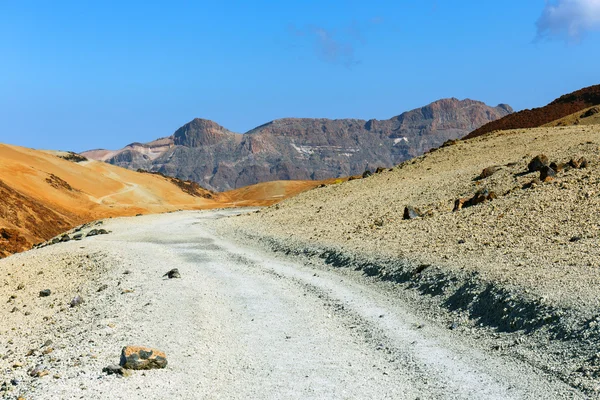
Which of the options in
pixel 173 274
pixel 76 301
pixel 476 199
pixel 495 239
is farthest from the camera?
pixel 476 199

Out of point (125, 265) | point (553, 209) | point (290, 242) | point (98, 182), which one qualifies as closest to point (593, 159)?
point (553, 209)

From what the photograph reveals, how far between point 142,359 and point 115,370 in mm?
534

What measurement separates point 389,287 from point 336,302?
8.14ft

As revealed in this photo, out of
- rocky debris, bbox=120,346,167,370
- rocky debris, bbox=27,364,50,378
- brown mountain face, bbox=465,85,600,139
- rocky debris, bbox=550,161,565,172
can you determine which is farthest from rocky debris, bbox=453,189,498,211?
brown mountain face, bbox=465,85,600,139

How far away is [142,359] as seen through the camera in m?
11.7

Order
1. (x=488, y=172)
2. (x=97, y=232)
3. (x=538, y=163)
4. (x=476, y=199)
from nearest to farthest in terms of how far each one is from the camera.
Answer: (x=476, y=199) → (x=538, y=163) → (x=488, y=172) → (x=97, y=232)

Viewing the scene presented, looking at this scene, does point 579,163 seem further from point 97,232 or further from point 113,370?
point 97,232

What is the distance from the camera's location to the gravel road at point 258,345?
35.3 ft

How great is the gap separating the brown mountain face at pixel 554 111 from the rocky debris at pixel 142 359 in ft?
186

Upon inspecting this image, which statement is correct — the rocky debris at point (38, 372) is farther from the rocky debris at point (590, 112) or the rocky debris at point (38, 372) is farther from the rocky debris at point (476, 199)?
the rocky debris at point (590, 112)

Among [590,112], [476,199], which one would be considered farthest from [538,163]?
[590,112]

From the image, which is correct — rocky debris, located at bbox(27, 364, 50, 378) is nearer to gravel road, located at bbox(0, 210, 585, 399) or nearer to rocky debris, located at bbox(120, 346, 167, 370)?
gravel road, located at bbox(0, 210, 585, 399)

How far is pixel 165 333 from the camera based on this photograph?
14398mm

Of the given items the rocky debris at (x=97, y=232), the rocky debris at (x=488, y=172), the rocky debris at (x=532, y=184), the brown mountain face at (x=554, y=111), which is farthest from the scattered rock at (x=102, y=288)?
the brown mountain face at (x=554, y=111)
